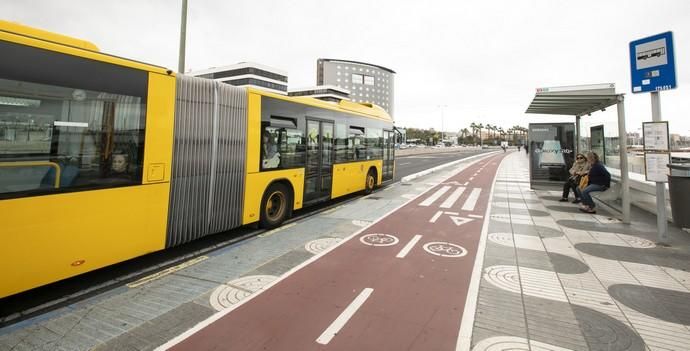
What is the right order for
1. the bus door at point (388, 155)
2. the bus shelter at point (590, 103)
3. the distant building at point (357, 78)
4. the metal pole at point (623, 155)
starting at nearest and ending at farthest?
the metal pole at point (623, 155) < the bus shelter at point (590, 103) < the bus door at point (388, 155) < the distant building at point (357, 78)

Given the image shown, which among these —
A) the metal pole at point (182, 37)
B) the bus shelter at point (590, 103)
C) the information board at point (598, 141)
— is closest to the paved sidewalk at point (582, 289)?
the bus shelter at point (590, 103)

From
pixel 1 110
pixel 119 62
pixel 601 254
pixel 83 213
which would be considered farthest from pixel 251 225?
pixel 601 254

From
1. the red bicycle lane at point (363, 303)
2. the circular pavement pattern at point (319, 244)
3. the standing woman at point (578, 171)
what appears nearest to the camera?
the red bicycle lane at point (363, 303)

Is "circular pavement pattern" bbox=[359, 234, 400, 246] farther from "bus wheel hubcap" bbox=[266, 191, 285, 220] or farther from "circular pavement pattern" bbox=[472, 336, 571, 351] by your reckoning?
"circular pavement pattern" bbox=[472, 336, 571, 351]

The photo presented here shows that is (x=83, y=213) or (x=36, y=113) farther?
(x=83, y=213)

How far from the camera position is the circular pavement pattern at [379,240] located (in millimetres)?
5852

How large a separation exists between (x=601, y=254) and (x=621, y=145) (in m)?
3.54

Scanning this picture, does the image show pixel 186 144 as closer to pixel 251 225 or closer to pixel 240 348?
pixel 251 225

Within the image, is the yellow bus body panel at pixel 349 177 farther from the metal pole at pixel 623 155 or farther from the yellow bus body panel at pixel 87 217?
the metal pole at pixel 623 155

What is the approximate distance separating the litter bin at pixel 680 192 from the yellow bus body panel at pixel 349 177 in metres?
7.46

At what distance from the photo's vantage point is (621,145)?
7.26m

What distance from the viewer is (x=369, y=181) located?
39.6ft

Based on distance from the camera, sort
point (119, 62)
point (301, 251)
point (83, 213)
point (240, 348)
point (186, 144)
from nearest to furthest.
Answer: point (240, 348)
point (83, 213)
point (119, 62)
point (186, 144)
point (301, 251)

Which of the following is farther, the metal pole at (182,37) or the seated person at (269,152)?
the metal pole at (182,37)
